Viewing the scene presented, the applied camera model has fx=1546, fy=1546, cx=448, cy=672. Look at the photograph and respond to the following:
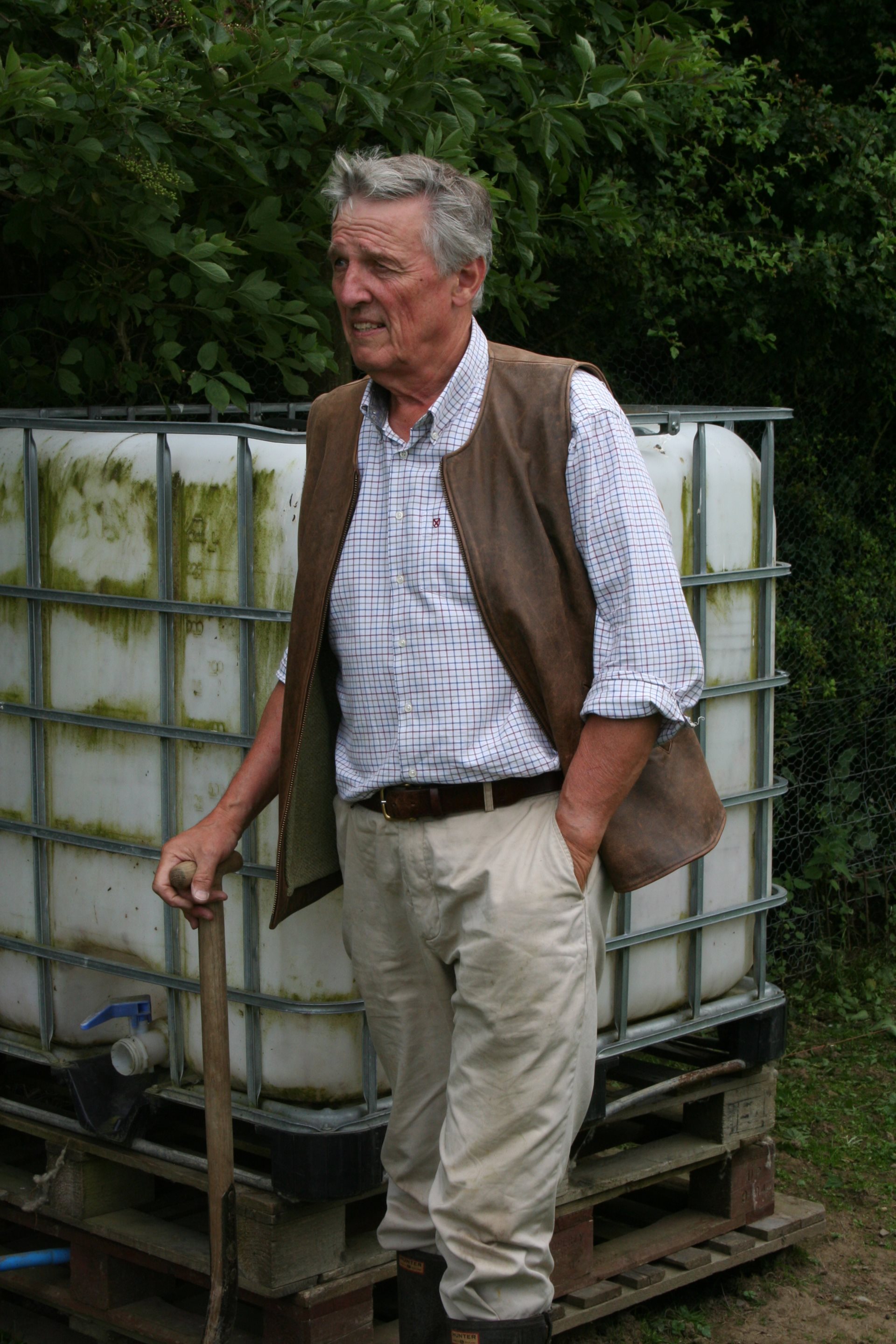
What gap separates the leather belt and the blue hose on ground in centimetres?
148

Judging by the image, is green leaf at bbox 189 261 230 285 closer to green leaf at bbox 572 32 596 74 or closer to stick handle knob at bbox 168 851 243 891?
green leaf at bbox 572 32 596 74

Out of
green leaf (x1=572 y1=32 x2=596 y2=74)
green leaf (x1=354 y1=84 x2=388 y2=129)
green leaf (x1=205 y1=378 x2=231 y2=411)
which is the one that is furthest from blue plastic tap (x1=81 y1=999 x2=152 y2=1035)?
green leaf (x1=572 y1=32 x2=596 y2=74)

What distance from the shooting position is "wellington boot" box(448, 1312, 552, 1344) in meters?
2.20

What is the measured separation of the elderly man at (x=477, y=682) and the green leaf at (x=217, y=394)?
36.1 inches

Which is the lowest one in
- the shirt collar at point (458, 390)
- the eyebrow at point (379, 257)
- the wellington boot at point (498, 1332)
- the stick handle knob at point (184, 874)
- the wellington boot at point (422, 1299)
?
the wellington boot at point (422, 1299)

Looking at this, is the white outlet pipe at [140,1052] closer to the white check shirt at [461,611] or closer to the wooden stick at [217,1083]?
the wooden stick at [217,1083]

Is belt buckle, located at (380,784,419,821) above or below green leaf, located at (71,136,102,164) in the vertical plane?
below

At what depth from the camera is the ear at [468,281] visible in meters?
2.35

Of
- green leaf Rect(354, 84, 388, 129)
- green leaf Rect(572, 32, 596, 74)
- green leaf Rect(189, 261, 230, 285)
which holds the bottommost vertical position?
green leaf Rect(189, 261, 230, 285)

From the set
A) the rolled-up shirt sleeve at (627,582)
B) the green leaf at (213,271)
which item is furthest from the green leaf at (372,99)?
the rolled-up shirt sleeve at (627,582)

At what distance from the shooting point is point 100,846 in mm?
2979

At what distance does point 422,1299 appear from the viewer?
2.48 meters

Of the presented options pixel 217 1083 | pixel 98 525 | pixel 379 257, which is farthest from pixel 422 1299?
pixel 379 257

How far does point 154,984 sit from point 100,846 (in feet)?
0.93
